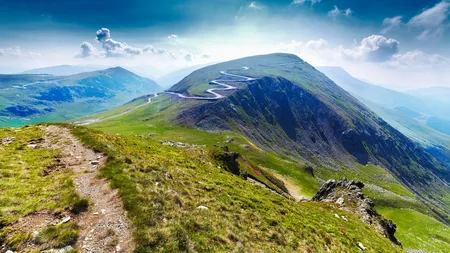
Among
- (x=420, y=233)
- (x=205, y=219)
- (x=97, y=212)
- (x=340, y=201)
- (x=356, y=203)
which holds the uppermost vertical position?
(x=97, y=212)

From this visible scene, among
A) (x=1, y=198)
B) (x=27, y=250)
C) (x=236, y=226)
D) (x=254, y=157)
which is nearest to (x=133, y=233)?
(x=27, y=250)

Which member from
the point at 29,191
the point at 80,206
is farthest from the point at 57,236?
the point at 29,191

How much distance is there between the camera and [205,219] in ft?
56.4

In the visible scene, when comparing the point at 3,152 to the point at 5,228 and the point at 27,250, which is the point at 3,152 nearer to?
the point at 5,228

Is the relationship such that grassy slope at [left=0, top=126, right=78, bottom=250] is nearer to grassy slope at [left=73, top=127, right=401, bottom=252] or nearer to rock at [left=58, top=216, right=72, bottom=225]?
rock at [left=58, top=216, right=72, bottom=225]

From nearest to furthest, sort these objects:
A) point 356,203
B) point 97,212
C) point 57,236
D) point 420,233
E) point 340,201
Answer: point 57,236, point 97,212, point 356,203, point 340,201, point 420,233

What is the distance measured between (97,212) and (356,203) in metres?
46.7

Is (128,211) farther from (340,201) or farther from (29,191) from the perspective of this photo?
(340,201)

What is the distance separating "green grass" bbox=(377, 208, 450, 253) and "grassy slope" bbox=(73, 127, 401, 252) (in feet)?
187

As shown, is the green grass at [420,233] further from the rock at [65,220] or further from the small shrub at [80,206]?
the rock at [65,220]

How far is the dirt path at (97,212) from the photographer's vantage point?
12602 millimetres

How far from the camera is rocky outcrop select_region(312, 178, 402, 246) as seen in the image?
38.2 meters

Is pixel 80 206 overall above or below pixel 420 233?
above

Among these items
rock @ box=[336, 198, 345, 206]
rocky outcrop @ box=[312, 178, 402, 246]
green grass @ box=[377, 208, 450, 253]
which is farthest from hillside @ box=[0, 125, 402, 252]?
green grass @ box=[377, 208, 450, 253]
